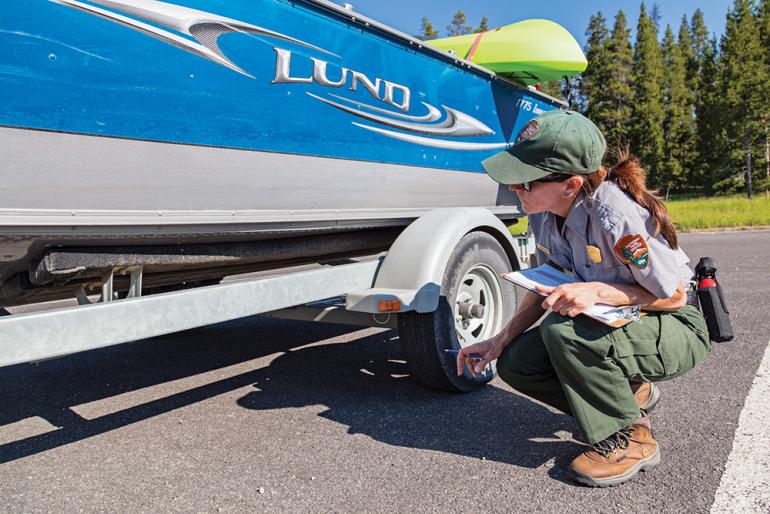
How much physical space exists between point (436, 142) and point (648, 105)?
52.1m

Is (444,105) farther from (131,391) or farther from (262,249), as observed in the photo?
(131,391)

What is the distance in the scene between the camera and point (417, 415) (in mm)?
3150

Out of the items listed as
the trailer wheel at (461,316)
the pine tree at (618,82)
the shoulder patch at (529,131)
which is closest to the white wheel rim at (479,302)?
the trailer wheel at (461,316)

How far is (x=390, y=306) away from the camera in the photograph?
10.3 feet

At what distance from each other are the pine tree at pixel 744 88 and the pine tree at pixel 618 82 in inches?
286

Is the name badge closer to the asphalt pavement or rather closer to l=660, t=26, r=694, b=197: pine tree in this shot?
the asphalt pavement

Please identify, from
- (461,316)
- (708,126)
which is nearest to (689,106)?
(708,126)

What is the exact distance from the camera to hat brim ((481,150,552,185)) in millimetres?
2230

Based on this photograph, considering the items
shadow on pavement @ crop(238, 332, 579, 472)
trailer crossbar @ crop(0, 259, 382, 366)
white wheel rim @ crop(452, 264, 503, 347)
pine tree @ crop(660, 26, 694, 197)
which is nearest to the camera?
trailer crossbar @ crop(0, 259, 382, 366)

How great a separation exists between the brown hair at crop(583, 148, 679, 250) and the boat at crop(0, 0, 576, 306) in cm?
144

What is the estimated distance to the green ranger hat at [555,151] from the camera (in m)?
2.21

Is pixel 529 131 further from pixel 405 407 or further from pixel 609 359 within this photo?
pixel 405 407

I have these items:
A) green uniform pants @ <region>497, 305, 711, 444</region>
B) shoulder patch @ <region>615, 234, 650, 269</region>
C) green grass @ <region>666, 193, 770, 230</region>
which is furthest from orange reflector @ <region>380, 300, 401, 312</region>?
green grass @ <region>666, 193, 770, 230</region>

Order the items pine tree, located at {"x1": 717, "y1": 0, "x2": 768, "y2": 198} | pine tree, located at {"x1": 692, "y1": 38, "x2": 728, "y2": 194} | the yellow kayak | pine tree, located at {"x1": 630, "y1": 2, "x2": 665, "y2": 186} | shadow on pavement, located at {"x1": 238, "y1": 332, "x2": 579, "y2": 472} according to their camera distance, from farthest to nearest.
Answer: pine tree, located at {"x1": 630, "y1": 2, "x2": 665, "y2": 186}
pine tree, located at {"x1": 692, "y1": 38, "x2": 728, "y2": 194}
pine tree, located at {"x1": 717, "y1": 0, "x2": 768, "y2": 198}
the yellow kayak
shadow on pavement, located at {"x1": 238, "y1": 332, "x2": 579, "y2": 472}
